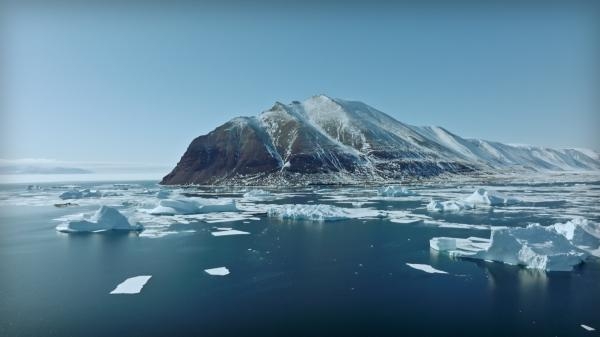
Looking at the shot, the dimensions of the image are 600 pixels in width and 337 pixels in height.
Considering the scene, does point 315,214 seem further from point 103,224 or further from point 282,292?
point 282,292

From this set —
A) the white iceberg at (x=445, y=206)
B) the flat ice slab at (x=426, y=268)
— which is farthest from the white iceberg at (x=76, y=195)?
the flat ice slab at (x=426, y=268)

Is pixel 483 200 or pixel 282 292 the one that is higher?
pixel 483 200

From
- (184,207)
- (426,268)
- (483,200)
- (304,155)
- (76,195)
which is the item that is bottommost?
(426,268)

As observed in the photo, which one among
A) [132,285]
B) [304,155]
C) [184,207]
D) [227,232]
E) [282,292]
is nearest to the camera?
[282,292]

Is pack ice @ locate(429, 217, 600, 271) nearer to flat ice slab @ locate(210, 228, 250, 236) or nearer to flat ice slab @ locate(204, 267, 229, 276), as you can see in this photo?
flat ice slab @ locate(204, 267, 229, 276)

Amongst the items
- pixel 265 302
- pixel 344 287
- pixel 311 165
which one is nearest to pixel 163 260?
pixel 265 302

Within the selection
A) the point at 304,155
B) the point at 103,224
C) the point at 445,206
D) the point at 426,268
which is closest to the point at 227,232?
the point at 103,224

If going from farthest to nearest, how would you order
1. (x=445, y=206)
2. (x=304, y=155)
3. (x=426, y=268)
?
(x=304, y=155) < (x=445, y=206) < (x=426, y=268)
